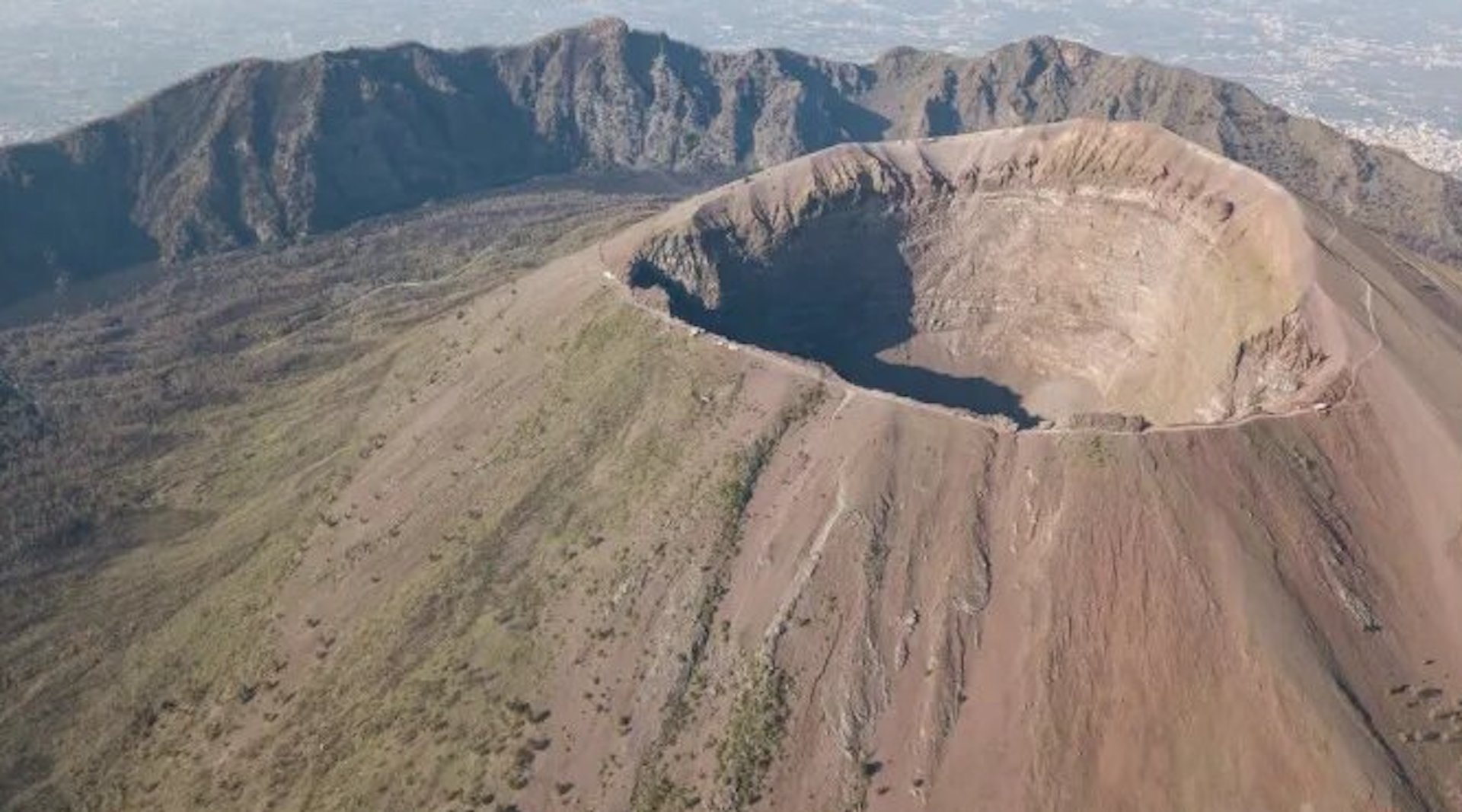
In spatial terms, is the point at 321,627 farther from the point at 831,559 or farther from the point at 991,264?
the point at 991,264

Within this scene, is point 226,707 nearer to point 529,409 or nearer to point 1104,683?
point 529,409

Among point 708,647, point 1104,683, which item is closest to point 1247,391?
point 1104,683

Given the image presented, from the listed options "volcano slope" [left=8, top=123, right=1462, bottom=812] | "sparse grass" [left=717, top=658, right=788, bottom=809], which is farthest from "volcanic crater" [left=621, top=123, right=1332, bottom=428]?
"sparse grass" [left=717, top=658, right=788, bottom=809]

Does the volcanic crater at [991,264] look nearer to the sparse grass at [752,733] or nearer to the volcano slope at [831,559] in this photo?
the volcano slope at [831,559]

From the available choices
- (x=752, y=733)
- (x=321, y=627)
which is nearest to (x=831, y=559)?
(x=752, y=733)

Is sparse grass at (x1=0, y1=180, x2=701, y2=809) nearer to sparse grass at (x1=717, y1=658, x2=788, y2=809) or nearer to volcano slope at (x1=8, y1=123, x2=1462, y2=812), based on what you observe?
volcano slope at (x1=8, y1=123, x2=1462, y2=812)
